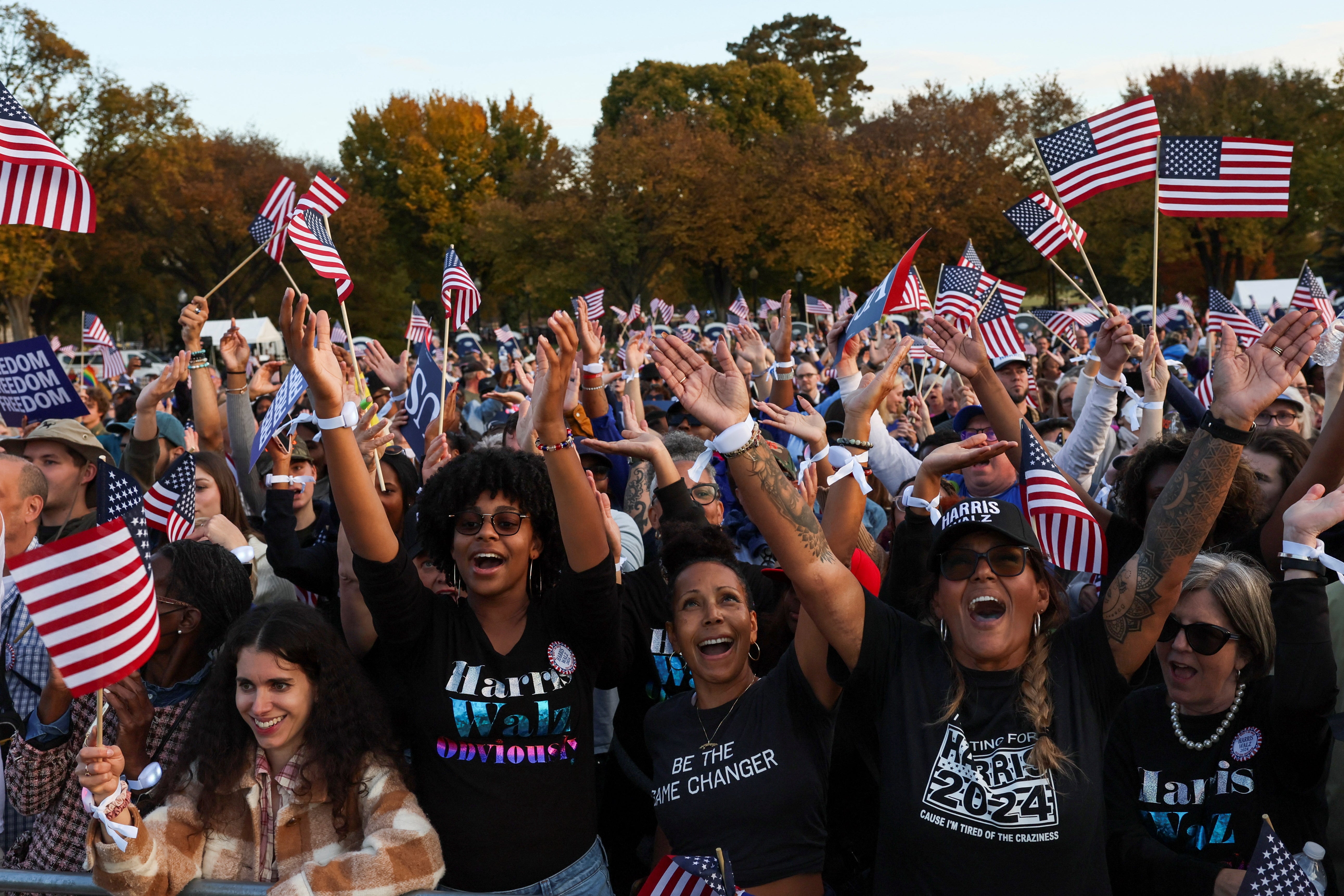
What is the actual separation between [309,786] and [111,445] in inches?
283

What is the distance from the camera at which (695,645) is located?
3.50 meters

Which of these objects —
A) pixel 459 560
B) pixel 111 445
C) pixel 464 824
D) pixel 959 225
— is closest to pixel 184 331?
pixel 111 445

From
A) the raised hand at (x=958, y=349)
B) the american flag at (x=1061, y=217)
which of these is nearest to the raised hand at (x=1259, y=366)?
the raised hand at (x=958, y=349)

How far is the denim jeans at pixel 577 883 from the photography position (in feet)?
10.6

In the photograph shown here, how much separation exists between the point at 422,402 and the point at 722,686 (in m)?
3.65

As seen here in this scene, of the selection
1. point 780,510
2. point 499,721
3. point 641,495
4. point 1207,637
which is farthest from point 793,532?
point 641,495

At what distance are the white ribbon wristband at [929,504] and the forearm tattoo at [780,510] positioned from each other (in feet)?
2.35

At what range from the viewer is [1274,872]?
2607 millimetres

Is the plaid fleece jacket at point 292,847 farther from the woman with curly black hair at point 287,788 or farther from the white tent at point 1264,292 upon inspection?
the white tent at point 1264,292

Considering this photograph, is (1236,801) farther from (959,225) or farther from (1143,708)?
(959,225)

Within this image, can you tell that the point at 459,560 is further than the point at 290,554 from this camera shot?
No

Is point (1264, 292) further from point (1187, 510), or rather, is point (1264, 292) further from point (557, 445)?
point (557, 445)

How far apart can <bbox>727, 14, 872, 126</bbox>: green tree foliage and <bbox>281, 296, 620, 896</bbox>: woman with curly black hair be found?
72.5 m

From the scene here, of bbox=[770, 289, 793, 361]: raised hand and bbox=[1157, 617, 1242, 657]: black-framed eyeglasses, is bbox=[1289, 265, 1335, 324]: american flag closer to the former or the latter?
bbox=[770, 289, 793, 361]: raised hand
